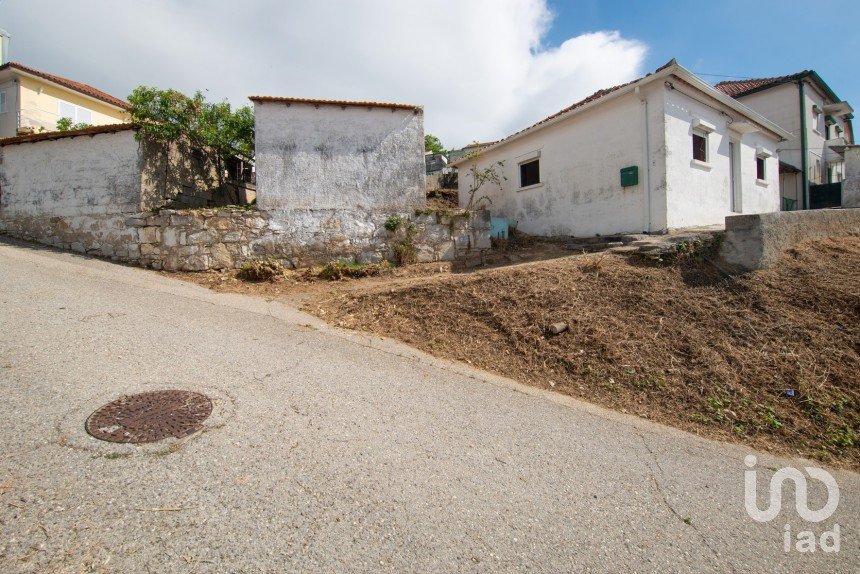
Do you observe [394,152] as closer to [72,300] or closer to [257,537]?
[72,300]

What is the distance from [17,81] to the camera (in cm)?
1614

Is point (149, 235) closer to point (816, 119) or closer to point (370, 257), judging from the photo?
point (370, 257)

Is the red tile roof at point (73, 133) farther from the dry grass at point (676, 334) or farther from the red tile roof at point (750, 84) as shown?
the red tile roof at point (750, 84)

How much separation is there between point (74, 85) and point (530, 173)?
64.1 ft

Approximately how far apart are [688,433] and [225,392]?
4.56 m

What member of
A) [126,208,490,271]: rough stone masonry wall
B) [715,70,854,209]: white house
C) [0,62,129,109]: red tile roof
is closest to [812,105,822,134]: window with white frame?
[715,70,854,209]: white house

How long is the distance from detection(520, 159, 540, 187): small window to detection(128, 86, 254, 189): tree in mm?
8160

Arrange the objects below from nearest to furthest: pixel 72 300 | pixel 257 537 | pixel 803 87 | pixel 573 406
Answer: pixel 257 537 < pixel 573 406 < pixel 72 300 < pixel 803 87

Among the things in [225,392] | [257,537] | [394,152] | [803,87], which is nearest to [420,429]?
[257,537]

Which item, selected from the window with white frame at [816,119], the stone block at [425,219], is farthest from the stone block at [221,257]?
the window with white frame at [816,119]

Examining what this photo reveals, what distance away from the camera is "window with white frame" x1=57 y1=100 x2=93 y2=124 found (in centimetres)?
1742

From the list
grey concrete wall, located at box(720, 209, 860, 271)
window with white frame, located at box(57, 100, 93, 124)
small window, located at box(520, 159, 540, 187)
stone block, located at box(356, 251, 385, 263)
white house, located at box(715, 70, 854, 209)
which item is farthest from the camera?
window with white frame, located at box(57, 100, 93, 124)

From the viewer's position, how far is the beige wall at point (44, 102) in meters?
16.2

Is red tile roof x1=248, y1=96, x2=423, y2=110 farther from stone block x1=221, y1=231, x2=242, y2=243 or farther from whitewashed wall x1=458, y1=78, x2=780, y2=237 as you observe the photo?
whitewashed wall x1=458, y1=78, x2=780, y2=237
